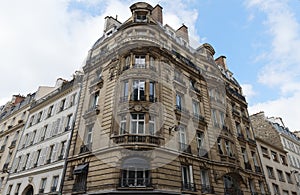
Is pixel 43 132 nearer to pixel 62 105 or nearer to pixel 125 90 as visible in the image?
pixel 62 105

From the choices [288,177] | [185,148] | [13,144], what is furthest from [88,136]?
[288,177]

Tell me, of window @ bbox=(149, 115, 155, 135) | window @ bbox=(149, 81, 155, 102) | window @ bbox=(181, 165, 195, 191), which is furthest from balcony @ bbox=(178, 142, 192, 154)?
window @ bbox=(149, 81, 155, 102)

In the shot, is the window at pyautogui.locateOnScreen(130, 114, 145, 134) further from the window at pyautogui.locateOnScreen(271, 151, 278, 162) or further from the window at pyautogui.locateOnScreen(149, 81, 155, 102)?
the window at pyautogui.locateOnScreen(271, 151, 278, 162)

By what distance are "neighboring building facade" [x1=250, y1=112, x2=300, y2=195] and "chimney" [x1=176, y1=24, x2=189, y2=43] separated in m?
12.4

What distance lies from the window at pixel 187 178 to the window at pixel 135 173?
8.41 ft

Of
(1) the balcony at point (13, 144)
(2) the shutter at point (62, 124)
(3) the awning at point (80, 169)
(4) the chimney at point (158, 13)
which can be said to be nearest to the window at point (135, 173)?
(3) the awning at point (80, 169)

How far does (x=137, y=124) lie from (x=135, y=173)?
2.81 m

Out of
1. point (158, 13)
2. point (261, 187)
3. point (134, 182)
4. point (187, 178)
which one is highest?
point (158, 13)

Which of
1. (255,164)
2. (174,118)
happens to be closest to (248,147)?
(255,164)

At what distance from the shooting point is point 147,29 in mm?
18188

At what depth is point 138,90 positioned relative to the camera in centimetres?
1488

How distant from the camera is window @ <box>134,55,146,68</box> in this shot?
15.8 meters

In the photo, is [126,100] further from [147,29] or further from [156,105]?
[147,29]

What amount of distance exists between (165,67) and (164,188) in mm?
8666
